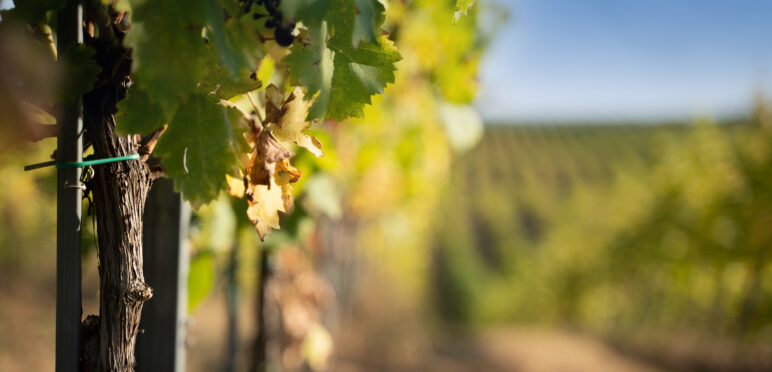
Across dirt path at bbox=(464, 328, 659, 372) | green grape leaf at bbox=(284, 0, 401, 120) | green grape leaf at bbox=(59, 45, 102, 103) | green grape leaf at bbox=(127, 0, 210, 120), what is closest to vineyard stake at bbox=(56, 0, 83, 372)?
green grape leaf at bbox=(59, 45, 102, 103)

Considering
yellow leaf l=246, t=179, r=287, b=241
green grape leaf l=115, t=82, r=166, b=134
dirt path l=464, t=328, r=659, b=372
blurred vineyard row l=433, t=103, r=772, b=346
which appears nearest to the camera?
green grape leaf l=115, t=82, r=166, b=134

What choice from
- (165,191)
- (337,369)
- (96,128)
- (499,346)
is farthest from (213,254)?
(499,346)

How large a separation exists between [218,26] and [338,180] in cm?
364

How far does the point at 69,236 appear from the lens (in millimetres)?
943

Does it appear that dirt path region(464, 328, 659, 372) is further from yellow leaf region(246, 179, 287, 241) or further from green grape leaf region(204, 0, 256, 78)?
green grape leaf region(204, 0, 256, 78)

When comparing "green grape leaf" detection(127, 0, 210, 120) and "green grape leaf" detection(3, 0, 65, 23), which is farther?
"green grape leaf" detection(3, 0, 65, 23)

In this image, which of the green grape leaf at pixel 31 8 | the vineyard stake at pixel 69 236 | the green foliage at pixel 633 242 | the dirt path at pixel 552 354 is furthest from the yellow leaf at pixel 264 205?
the green foliage at pixel 633 242

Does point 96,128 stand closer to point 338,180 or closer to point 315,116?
point 315,116

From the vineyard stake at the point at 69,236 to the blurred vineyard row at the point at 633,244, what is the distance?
1533cm

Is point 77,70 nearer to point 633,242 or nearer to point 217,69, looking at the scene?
point 217,69

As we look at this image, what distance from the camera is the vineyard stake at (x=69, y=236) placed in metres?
0.92

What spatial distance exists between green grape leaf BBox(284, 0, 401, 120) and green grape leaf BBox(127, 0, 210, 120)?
0.16m

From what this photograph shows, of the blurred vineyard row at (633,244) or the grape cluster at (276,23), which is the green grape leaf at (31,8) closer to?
the grape cluster at (276,23)

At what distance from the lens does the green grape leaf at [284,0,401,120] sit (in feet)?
2.76
